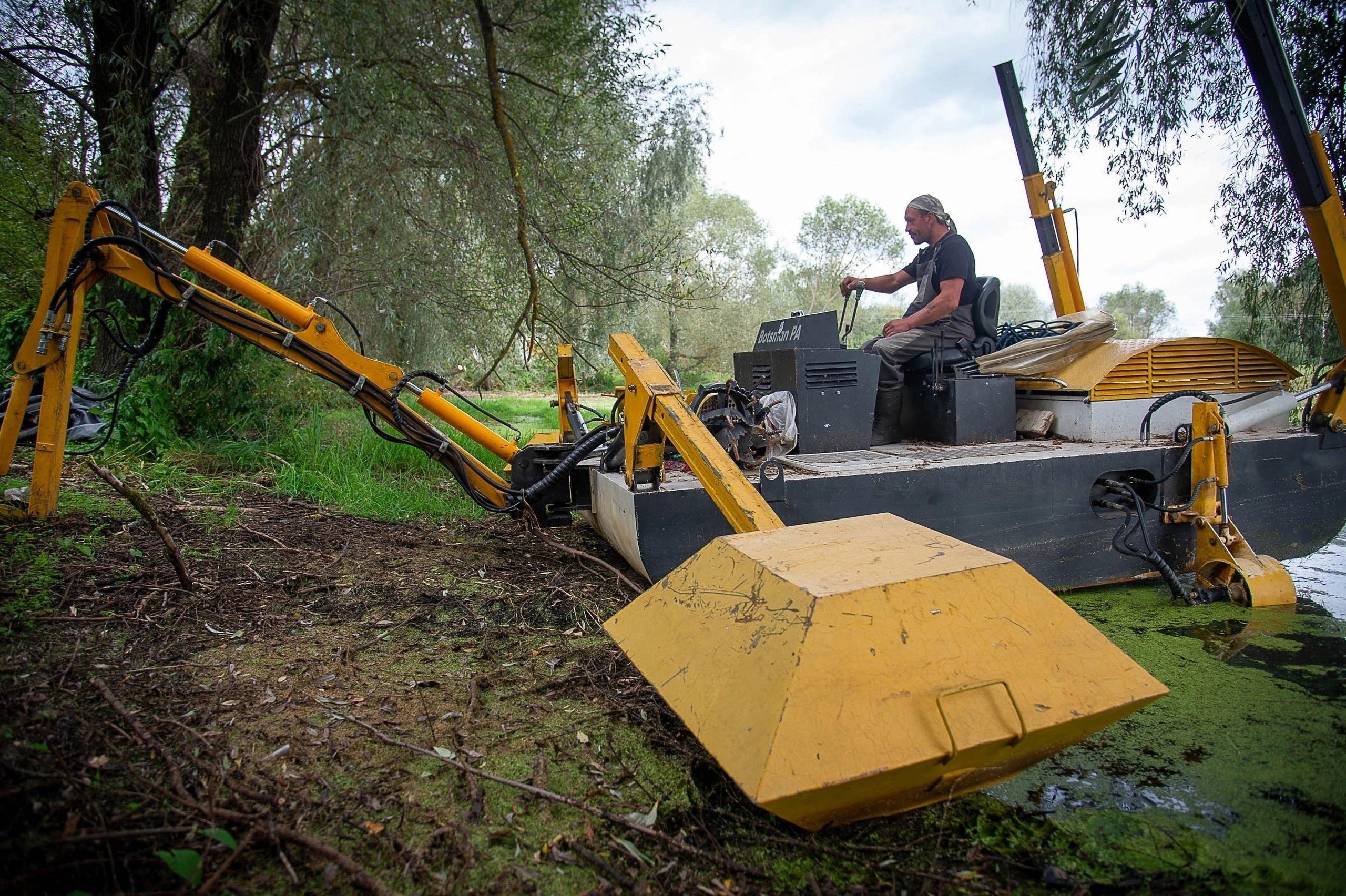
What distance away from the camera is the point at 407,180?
6.82 metres

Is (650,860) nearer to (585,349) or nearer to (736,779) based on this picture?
(736,779)

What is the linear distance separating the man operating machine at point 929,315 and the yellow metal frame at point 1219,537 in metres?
1.39

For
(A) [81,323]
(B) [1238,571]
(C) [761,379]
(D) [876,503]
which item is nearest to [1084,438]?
(B) [1238,571]

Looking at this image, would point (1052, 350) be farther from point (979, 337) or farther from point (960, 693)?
point (960, 693)

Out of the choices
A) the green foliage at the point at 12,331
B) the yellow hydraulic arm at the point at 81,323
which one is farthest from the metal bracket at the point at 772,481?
the green foliage at the point at 12,331

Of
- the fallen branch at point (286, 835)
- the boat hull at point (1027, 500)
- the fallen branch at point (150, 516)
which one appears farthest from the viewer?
the boat hull at point (1027, 500)

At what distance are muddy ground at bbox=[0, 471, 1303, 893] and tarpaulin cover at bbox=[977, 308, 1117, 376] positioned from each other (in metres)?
3.09

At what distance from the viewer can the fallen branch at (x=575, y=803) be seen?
178 cm

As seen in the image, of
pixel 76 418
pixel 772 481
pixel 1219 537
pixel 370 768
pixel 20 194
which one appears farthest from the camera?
pixel 20 194

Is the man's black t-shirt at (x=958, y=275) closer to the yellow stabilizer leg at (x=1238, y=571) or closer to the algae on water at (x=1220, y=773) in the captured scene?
the yellow stabilizer leg at (x=1238, y=571)

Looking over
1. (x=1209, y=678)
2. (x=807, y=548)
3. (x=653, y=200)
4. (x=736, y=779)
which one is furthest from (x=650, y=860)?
(x=653, y=200)

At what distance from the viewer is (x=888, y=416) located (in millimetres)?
5023

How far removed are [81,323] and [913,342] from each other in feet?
14.8

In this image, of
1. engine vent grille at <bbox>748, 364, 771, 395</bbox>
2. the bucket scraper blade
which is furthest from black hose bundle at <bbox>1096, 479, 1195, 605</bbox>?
the bucket scraper blade
